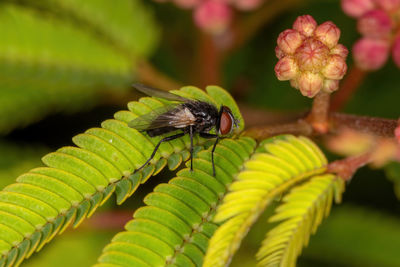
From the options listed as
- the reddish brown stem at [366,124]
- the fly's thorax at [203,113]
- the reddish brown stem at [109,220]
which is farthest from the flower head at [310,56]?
the reddish brown stem at [109,220]

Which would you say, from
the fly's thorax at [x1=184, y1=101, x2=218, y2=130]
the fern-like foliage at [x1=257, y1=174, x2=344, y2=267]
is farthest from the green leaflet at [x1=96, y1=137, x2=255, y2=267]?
the fly's thorax at [x1=184, y1=101, x2=218, y2=130]

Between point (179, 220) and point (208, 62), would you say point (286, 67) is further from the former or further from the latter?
point (208, 62)

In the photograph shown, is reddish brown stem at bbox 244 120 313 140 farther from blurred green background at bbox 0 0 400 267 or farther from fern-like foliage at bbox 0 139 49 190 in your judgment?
fern-like foliage at bbox 0 139 49 190

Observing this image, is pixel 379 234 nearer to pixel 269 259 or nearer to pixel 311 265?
pixel 311 265

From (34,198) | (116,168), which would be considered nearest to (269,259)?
(116,168)

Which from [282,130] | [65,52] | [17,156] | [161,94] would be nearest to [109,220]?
[17,156]

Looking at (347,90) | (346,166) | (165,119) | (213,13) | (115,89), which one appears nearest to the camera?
(346,166)
